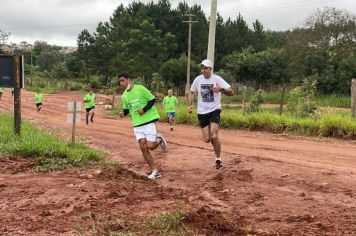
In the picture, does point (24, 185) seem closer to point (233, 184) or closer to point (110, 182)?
point (110, 182)

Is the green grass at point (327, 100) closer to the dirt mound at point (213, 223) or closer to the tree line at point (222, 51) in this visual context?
the tree line at point (222, 51)

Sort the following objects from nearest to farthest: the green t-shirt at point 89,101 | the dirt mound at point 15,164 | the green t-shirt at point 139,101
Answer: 1. the green t-shirt at point 139,101
2. the dirt mound at point 15,164
3. the green t-shirt at point 89,101

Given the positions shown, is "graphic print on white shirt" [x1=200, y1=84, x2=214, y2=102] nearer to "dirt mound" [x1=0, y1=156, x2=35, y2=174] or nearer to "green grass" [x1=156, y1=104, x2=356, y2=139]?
"dirt mound" [x1=0, y1=156, x2=35, y2=174]

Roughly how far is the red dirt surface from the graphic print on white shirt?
124cm

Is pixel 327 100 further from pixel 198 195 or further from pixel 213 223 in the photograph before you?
pixel 213 223

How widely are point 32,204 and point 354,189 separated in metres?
4.34

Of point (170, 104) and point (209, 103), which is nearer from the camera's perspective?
point (209, 103)

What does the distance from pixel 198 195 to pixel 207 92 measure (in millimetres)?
2335

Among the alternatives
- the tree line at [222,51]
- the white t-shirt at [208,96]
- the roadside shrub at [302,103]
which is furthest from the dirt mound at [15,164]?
the tree line at [222,51]

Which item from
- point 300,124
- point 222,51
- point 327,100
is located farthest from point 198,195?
point 222,51

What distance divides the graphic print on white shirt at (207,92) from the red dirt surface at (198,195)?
1.24 meters

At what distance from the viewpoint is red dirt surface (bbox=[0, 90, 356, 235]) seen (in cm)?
531

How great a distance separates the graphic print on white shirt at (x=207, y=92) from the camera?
8.48m

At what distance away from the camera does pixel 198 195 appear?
6.74m
